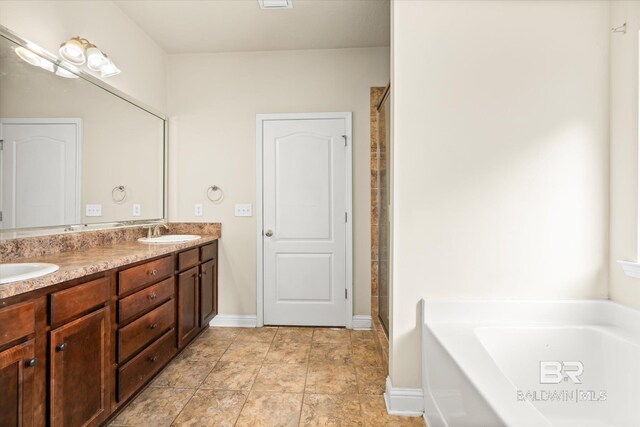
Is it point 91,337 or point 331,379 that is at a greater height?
point 91,337

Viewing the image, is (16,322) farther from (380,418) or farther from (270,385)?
(380,418)

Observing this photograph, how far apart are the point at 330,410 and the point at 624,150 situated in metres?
2.05

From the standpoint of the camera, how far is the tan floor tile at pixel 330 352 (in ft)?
7.92

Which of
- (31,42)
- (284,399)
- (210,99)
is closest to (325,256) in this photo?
(284,399)

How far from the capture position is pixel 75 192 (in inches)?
80.9

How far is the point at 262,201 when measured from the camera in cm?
308

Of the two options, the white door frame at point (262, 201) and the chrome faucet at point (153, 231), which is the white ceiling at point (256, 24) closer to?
the white door frame at point (262, 201)

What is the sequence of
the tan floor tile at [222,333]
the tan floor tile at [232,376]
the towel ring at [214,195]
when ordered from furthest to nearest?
the towel ring at [214,195] < the tan floor tile at [222,333] < the tan floor tile at [232,376]

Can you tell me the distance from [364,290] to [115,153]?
2361 mm

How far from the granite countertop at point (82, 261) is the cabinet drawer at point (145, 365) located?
0.57m

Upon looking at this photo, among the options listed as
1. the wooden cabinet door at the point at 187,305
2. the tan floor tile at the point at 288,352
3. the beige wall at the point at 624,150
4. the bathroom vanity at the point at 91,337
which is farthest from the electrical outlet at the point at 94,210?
the beige wall at the point at 624,150

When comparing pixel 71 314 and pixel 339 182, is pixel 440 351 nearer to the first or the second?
pixel 71 314

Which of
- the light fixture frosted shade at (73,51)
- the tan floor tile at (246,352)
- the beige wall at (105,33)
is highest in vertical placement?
the beige wall at (105,33)

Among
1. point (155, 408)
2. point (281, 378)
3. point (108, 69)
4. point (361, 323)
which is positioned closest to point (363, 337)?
point (361, 323)
